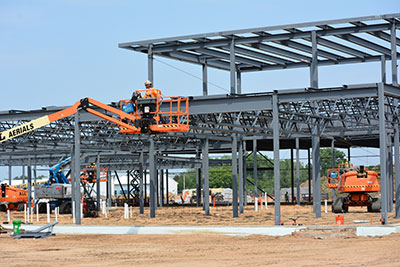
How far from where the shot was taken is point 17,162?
63438 millimetres

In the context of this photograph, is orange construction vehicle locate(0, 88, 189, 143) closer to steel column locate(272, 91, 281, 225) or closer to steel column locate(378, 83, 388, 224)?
steel column locate(272, 91, 281, 225)

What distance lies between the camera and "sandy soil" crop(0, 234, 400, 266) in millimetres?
17656

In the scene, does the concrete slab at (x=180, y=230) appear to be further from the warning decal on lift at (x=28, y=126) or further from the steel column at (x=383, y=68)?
the steel column at (x=383, y=68)

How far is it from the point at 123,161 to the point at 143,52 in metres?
22.7

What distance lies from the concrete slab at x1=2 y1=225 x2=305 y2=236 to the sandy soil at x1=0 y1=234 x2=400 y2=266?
26.3 inches

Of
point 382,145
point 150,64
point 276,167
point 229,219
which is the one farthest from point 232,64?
point 382,145

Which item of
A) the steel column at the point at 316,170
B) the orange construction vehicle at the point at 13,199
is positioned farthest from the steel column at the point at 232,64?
Answer: the orange construction vehicle at the point at 13,199

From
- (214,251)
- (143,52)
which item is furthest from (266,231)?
(143,52)

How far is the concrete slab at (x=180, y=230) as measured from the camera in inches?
980

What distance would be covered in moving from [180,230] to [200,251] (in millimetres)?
5909

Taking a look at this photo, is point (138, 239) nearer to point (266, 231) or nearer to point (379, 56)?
point (266, 231)

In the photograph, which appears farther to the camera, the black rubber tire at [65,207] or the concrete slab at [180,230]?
the black rubber tire at [65,207]

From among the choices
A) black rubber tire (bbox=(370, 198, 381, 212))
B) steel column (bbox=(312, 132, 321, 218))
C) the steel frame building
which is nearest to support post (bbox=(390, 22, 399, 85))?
the steel frame building

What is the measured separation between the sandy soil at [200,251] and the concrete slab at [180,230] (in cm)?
67
